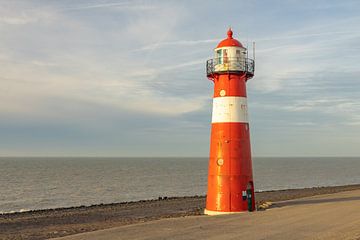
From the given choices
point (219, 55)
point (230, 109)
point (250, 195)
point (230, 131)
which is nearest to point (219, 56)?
point (219, 55)

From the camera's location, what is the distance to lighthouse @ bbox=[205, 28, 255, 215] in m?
19.0

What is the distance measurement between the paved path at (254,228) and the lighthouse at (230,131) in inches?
38.3

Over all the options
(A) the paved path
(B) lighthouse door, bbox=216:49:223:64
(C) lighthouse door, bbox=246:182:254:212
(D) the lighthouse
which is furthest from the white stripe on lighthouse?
(A) the paved path

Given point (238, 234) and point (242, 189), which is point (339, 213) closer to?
point (242, 189)

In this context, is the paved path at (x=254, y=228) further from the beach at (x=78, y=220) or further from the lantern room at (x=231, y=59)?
the lantern room at (x=231, y=59)

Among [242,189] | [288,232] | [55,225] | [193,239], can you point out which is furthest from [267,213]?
[55,225]

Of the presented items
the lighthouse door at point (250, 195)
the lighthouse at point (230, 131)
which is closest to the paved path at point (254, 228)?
the lighthouse door at point (250, 195)

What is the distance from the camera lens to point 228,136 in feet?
62.6

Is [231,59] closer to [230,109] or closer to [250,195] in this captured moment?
[230,109]

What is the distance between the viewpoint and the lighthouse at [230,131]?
19047mm

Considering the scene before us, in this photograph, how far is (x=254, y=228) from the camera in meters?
15.6

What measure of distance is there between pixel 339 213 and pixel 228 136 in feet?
19.0

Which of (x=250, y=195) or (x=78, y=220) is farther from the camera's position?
(x=78, y=220)

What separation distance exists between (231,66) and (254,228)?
7.00 metres
